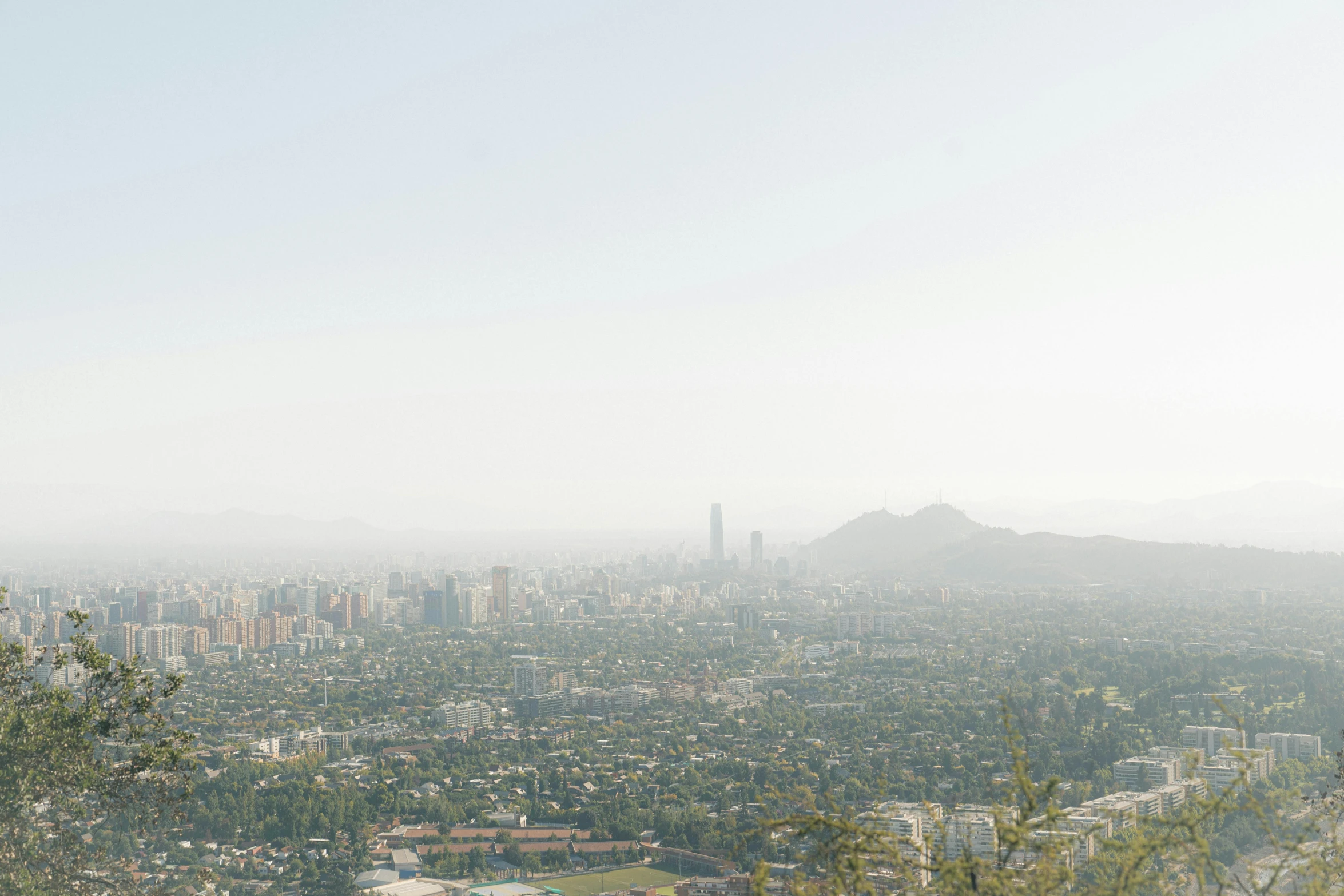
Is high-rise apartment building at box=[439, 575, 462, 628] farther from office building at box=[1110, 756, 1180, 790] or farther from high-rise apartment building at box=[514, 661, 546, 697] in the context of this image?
office building at box=[1110, 756, 1180, 790]

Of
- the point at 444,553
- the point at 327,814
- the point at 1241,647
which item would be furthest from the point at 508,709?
the point at 444,553

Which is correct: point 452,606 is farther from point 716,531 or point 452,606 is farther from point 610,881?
point 716,531

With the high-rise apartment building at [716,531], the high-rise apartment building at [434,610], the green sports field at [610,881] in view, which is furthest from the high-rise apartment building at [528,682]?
the high-rise apartment building at [716,531]

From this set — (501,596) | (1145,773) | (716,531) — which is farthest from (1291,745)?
(716,531)

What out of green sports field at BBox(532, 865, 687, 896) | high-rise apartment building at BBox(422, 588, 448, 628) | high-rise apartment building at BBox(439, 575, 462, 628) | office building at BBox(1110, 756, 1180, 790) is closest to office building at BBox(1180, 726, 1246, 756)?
office building at BBox(1110, 756, 1180, 790)

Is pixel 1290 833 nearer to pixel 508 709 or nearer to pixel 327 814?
pixel 327 814
